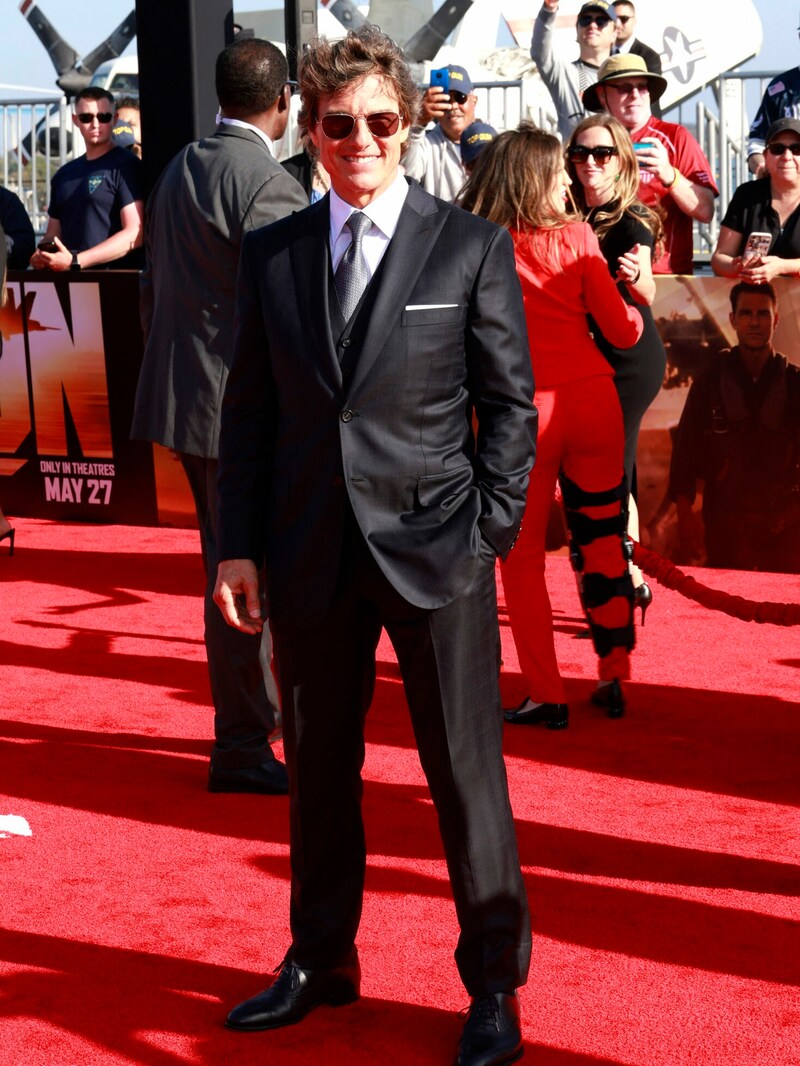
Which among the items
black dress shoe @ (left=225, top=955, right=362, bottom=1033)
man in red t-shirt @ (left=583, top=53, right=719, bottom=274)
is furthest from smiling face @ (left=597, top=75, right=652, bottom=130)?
black dress shoe @ (left=225, top=955, right=362, bottom=1033)

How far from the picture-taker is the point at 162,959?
3.43 metres

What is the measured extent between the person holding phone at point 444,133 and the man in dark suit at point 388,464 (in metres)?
6.10

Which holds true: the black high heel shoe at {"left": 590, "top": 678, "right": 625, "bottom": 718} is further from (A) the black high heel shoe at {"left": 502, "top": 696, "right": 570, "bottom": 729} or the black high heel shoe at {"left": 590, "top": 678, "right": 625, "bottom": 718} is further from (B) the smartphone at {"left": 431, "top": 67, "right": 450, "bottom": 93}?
(B) the smartphone at {"left": 431, "top": 67, "right": 450, "bottom": 93}

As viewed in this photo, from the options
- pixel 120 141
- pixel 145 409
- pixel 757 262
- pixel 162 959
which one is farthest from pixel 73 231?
pixel 162 959

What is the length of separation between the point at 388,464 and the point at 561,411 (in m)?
2.28

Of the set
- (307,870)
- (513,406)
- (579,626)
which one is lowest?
(579,626)

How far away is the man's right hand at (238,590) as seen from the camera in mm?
2914

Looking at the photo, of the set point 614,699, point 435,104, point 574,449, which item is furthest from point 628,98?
A: point 614,699

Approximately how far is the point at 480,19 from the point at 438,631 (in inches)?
1382

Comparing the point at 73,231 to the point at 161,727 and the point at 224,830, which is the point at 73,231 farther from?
the point at 224,830

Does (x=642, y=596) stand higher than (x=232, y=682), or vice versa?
(x=232, y=682)

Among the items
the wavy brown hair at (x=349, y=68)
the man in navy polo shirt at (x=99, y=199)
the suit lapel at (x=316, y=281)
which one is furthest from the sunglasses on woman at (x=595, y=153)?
the man in navy polo shirt at (x=99, y=199)

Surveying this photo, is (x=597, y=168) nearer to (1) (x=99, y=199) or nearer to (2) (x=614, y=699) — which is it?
(2) (x=614, y=699)

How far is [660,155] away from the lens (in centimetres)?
717
